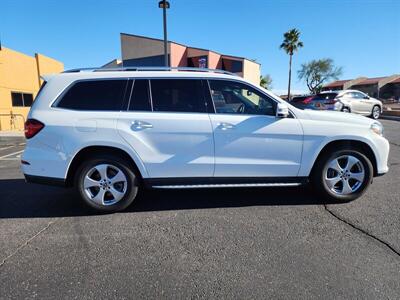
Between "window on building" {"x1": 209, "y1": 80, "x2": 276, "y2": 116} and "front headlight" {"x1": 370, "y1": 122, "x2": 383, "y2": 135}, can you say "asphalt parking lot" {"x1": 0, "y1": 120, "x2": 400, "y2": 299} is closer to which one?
"front headlight" {"x1": 370, "y1": 122, "x2": 383, "y2": 135}

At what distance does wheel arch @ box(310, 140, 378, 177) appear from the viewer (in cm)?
413

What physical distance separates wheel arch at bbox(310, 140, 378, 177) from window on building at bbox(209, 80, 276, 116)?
930mm

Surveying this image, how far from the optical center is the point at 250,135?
3938 mm

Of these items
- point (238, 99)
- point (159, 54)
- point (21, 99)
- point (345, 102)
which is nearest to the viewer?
point (238, 99)

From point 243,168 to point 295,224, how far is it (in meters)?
0.98

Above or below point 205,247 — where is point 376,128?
above

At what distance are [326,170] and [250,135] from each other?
1233 mm

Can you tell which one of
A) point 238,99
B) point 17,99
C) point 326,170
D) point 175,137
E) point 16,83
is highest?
point 16,83

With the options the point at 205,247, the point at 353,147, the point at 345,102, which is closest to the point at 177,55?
the point at 345,102

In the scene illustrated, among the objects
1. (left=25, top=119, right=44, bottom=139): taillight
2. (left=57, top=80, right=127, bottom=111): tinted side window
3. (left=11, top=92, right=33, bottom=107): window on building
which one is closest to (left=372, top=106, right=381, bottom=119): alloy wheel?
(left=57, top=80, right=127, bottom=111): tinted side window

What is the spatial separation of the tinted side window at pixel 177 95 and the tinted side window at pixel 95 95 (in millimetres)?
464

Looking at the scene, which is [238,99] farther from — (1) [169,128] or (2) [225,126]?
(1) [169,128]

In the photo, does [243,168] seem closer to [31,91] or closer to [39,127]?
[39,127]

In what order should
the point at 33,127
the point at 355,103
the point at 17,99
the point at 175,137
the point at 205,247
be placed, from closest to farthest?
the point at 205,247, the point at 33,127, the point at 175,137, the point at 355,103, the point at 17,99
